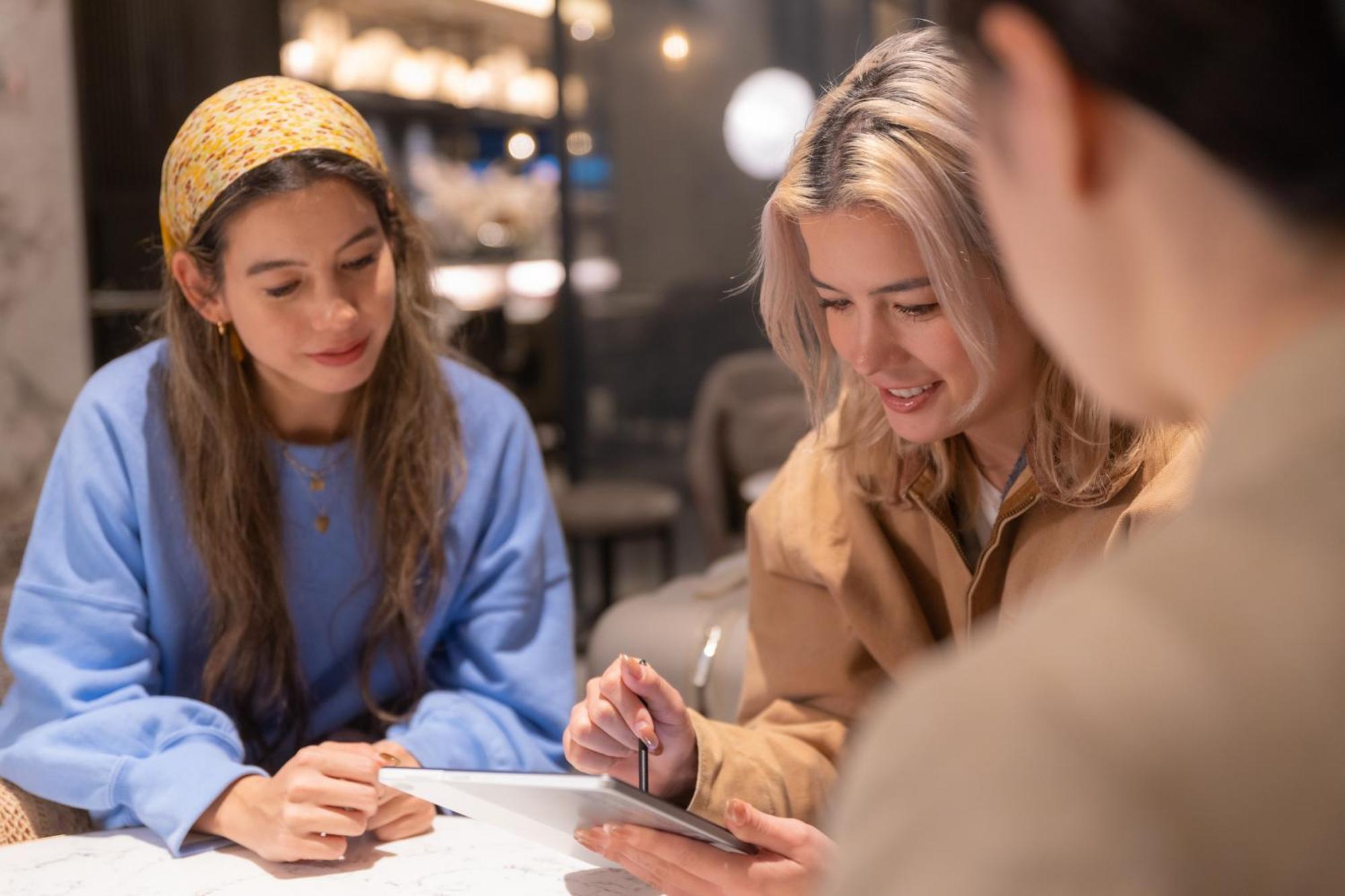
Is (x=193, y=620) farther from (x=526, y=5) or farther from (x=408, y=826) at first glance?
(x=526, y=5)

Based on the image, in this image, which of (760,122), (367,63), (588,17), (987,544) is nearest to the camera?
(987,544)

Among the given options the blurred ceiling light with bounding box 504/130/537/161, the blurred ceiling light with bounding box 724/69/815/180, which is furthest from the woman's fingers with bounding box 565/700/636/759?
the blurred ceiling light with bounding box 504/130/537/161

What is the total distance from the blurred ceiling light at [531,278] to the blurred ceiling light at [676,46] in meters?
1.08

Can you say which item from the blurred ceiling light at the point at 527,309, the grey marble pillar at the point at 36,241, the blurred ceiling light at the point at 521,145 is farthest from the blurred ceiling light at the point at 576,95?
the grey marble pillar at the point at 36,241

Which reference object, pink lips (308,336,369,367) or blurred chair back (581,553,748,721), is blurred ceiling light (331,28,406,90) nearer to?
blurred chair back (581,553,748,721)

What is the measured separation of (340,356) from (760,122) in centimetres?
366

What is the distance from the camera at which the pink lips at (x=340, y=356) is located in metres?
1.58

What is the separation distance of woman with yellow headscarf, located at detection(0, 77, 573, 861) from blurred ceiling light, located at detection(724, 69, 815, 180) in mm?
3414

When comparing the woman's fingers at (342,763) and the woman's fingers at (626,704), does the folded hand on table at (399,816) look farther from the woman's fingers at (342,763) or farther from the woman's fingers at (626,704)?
the woman's fingers at (626,704)

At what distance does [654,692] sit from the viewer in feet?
4.21

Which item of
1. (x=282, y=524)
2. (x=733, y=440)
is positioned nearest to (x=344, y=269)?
(x=282, y=524)

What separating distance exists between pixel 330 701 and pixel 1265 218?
55.1 inches

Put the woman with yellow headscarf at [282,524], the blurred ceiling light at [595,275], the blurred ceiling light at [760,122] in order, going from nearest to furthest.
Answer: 1. the woman with yellow headscarf at [282,524]
2. the blurred ceiling light at [760,122]
3. the blurred ceiling light at [595,275]

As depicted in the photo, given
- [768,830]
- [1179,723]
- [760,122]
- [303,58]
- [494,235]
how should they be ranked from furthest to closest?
[494,235]
[303,58]
[760,122]
[768,830]
[1179,723]
